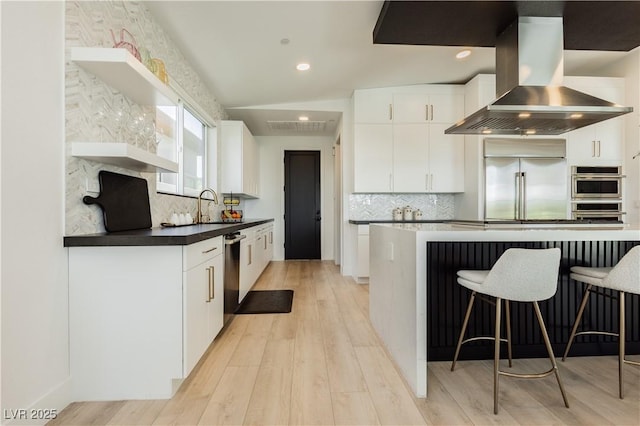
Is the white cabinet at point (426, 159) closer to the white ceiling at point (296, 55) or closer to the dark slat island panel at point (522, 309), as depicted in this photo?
the white ceiling at point (296, 55)

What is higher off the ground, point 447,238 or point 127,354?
point 447,238

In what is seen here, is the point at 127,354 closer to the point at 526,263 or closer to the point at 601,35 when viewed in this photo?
the point at 526,263

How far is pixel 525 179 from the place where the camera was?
411 cm

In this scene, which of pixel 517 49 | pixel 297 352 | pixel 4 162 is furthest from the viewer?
pixel 517 49

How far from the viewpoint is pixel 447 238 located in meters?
1.74

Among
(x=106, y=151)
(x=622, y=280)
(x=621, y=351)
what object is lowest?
(x=621, y=351)

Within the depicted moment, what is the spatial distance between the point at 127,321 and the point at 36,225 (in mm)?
627

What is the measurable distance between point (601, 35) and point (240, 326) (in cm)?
404

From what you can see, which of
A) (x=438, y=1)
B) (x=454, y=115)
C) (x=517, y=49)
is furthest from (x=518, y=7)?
(x=454, y=115)

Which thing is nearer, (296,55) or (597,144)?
(296,55)

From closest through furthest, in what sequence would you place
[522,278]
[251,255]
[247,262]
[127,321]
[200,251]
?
[522,278]
[127,321]
[200,251]
[247,262]
[251,255]

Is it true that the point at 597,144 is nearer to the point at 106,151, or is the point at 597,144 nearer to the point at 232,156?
the point at 232,156

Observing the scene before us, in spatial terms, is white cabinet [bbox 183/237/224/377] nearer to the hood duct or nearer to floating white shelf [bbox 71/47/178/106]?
floating white shelf [bbox 71/47/178/106]

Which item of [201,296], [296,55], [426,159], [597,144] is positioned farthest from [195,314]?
[597,144]
